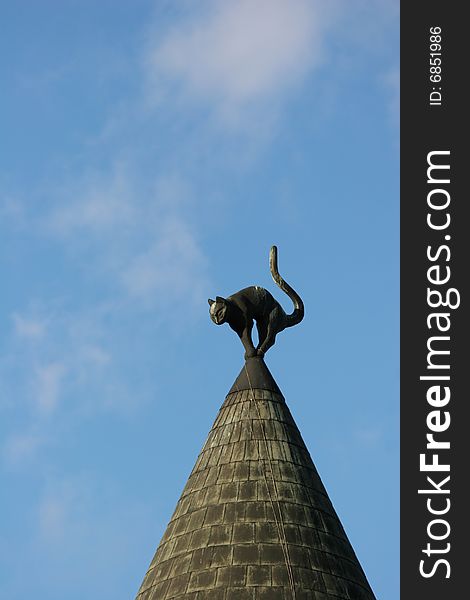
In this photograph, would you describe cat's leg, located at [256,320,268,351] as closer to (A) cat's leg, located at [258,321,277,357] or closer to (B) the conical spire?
(A) cat's leg, located at [258,321,277,357]

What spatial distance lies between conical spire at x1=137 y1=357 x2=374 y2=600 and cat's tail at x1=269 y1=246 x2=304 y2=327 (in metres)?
1.31

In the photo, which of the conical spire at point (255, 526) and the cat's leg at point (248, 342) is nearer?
the conical spire at point (255, 526)

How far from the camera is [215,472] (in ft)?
89.5

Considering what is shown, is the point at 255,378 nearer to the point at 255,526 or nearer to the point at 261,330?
the point at 261,330

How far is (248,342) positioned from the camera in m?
28.9

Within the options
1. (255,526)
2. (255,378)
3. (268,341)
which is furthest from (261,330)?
(255,526)

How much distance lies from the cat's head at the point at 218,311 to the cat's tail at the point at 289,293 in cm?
109

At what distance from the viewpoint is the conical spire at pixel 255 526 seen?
25656mm

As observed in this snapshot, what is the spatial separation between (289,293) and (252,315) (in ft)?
3.38

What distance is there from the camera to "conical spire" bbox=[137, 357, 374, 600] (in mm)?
25656

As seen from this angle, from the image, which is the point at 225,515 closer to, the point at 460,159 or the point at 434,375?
the point at 434,375

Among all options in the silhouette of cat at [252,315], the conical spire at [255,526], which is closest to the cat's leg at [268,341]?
the silhouette of cat at [252,315]

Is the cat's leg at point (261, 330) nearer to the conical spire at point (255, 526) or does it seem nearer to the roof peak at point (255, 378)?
the roof peak at point (255, 378)

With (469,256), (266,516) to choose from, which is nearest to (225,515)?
(266,516)
